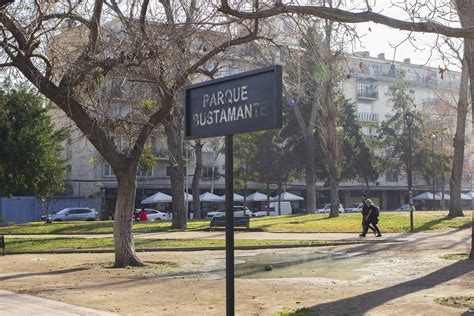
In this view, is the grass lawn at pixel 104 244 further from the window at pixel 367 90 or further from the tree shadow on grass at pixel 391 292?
the window at pixel 367 90

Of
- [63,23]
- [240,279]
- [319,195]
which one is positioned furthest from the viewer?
[319,195]

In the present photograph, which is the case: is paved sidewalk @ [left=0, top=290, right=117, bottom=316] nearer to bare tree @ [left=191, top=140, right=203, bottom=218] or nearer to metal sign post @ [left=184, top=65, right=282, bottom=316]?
metal sign post @ [left=184, top=65, right=282, bottom=316]

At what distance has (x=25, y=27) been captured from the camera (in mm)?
14305

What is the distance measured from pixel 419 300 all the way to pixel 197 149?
38596 mm

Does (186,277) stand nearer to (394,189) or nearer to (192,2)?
(192,2)

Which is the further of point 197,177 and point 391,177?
point 391,177

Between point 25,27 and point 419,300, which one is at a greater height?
point 25,27

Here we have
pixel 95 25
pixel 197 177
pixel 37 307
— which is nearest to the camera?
pixel 37 307

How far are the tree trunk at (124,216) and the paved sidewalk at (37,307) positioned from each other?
14.9 feet

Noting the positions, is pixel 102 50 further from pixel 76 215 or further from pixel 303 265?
pixel 76 215

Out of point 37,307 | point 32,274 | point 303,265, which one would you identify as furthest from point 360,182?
point 37,307

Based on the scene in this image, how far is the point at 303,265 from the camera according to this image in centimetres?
1678

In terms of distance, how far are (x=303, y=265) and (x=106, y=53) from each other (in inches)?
277

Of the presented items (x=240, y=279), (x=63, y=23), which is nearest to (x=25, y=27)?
(x=63, y=23)
